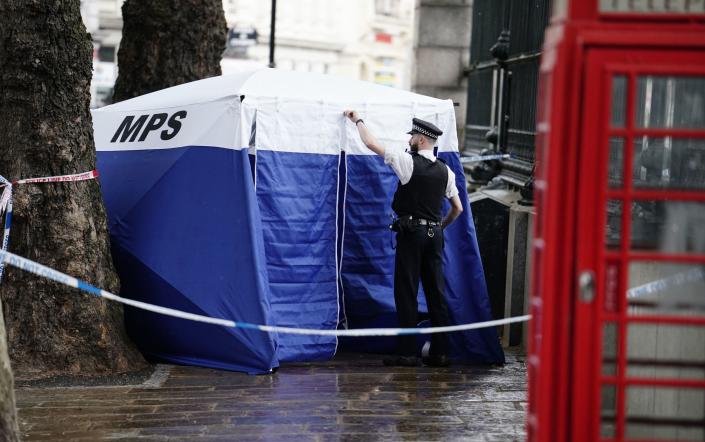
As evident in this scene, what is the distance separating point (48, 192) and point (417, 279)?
3022mm

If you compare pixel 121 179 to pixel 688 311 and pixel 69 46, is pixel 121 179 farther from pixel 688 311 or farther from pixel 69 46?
pixel 688 311

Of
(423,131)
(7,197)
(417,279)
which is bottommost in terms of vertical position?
(417,279)

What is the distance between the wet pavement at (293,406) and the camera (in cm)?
675

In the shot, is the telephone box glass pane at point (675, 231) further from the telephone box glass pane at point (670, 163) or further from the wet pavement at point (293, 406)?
the wet pavement at point (293, 406)

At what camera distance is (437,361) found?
8.78 m

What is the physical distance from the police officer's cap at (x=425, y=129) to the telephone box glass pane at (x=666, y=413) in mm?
3353

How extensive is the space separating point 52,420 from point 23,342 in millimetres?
1214

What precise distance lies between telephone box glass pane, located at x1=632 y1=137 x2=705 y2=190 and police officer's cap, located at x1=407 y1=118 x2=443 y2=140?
2970 millimetres

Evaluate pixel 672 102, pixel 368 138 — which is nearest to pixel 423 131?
pixel 368 138

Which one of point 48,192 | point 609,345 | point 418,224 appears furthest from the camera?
point 418,224

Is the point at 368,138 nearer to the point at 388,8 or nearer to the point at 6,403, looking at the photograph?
the point at 6,403

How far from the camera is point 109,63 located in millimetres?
43719

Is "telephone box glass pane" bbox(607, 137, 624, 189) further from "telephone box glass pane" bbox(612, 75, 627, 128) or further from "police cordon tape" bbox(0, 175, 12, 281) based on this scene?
"police cordon tape" bbox(0, 175, 12, 281)

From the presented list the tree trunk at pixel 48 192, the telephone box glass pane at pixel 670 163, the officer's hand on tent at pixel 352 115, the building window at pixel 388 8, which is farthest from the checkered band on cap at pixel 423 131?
the building window at pixel 388 8
